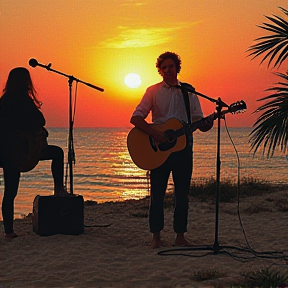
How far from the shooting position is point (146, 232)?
681 centimetres

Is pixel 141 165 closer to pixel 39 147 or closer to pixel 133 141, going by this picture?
pixel 133 141

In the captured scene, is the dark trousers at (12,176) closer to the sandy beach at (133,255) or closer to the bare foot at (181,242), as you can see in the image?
the sandy beach at (133,255)

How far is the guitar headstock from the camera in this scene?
191 inches

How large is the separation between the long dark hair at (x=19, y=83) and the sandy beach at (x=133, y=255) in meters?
1.71

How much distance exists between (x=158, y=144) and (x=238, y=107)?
987 millimetres

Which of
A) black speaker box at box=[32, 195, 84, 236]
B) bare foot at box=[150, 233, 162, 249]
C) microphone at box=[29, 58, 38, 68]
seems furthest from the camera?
black speaker box at box=[32, 195, 84, 236]

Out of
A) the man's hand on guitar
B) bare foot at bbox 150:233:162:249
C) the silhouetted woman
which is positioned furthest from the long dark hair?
bare foot at bbox 150:233:162:249

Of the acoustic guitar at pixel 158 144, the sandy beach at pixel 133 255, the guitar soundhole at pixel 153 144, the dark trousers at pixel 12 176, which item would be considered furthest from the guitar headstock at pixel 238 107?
the dark trousers at pixel 12 176

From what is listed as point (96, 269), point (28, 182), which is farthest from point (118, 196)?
point (96, 269)

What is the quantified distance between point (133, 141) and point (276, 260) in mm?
1904

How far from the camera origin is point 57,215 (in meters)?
6.31

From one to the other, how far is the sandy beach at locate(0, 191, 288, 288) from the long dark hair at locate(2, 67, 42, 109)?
1709mm

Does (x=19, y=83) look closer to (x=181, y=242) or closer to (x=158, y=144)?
(x=158, y=144)

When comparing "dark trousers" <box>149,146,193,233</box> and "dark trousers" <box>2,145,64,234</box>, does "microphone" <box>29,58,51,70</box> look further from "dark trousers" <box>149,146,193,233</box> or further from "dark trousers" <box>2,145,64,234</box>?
"dark trousers" <box>149,146,193,233</box>
